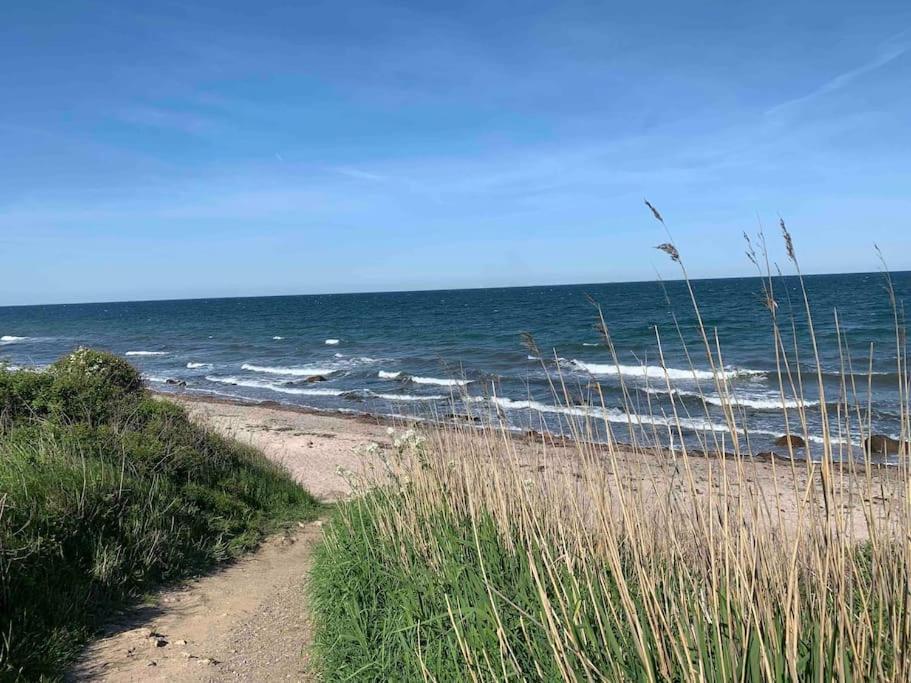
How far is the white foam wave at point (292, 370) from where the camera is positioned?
26.6 metres

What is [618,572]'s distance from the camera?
224cm

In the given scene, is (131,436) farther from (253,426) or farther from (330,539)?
(253,426)

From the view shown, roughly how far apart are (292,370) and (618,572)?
26.8m

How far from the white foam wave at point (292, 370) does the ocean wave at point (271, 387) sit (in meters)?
1.82

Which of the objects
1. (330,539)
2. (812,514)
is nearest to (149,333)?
(330,539)

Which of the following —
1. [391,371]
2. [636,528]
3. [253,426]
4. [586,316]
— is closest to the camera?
[636,528]

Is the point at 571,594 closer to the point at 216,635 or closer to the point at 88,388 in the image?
the point at 216,635

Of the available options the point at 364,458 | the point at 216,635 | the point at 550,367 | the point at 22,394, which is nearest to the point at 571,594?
the point at 216,635

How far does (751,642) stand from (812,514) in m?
0.49

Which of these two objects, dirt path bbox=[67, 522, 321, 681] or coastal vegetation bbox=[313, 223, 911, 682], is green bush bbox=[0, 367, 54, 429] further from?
coastal vegetation bbox=[313, 223, 911, 682]

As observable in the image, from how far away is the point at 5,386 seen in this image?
7.32 meters

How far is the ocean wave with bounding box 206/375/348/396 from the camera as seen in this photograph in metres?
21.9

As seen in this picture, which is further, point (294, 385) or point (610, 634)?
point (294, 385)

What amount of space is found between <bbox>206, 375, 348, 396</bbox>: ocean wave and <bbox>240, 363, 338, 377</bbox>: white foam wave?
182 centimetres
